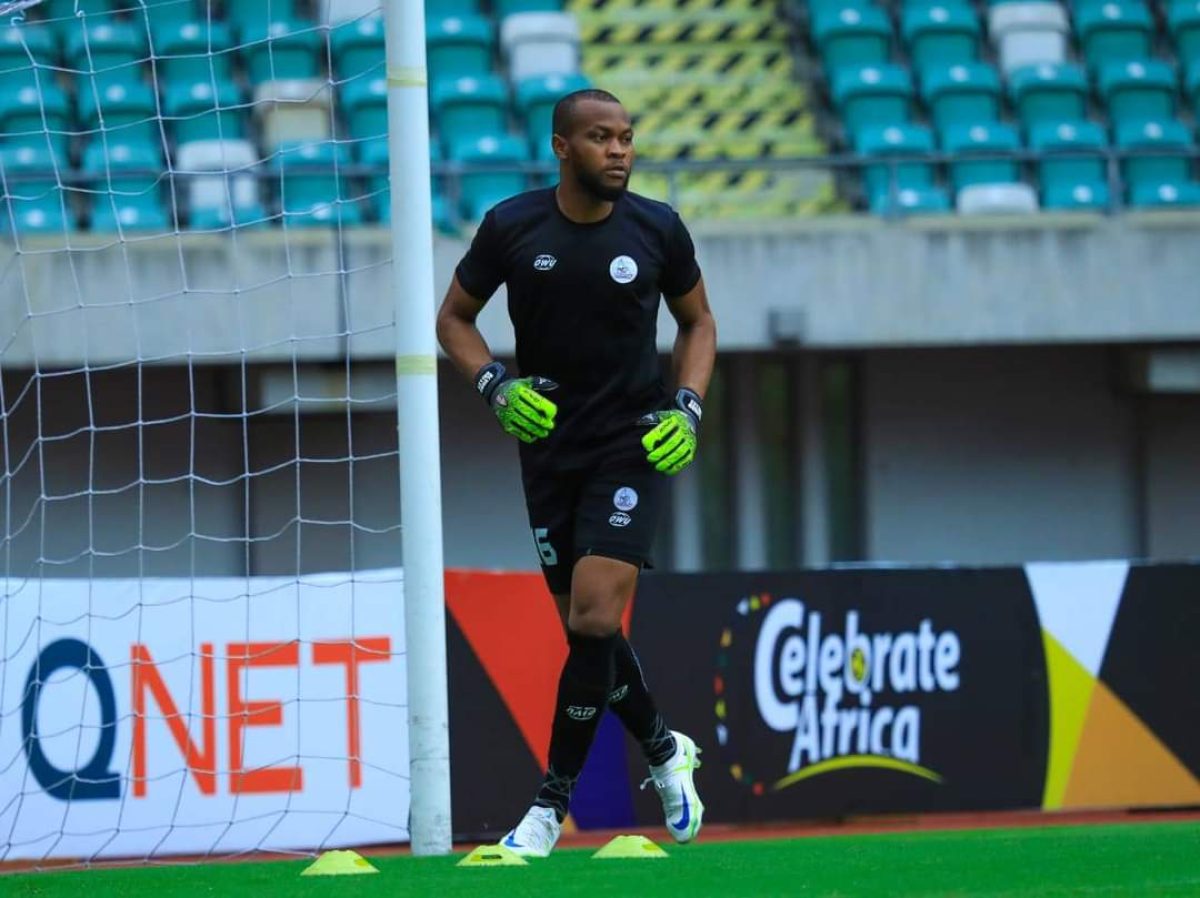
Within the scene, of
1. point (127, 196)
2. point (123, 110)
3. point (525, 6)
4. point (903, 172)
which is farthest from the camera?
point (525, 6)

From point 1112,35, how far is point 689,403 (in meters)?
10.9

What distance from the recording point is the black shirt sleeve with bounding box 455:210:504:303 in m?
5.87

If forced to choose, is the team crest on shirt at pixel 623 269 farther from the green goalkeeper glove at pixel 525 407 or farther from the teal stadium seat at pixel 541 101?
the teal stadium seat at pixel 541 101

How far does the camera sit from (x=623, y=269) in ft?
19.0

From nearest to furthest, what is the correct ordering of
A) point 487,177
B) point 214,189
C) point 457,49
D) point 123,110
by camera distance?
1. point 214,189
2. point 123,110
3. point 487,177
4. point 457,49

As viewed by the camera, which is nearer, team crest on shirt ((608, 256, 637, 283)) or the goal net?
team crest on shirt ((608, 256, 637, 283))

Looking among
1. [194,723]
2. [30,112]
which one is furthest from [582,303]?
[30,112]

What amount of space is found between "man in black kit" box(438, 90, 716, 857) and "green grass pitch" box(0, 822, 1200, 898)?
542 millimetres

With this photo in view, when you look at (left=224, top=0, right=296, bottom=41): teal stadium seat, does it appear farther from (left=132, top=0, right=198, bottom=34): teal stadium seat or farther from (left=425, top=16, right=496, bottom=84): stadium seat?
(left=425, top=16, right=496, bottom=84): stadium seat

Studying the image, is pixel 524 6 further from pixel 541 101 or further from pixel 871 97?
pixel 871 97

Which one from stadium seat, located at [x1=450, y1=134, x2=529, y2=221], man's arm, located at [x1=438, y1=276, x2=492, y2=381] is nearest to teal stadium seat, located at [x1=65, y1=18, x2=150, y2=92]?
stadium seat, located at [x1=450, y1=134, x2=529, y2=221]

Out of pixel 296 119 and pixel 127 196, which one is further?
pixel 296 119

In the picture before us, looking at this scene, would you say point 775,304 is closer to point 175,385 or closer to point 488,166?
point 488,166

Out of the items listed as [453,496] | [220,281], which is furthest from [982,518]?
[220,281]
